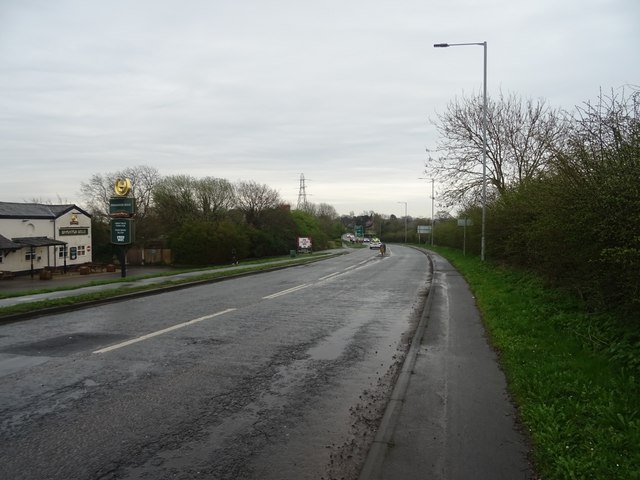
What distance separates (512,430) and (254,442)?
2.44m

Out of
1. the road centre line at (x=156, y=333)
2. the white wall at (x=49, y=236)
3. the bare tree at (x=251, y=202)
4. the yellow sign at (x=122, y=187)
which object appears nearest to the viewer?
the road centre line at (x=156, y=333)

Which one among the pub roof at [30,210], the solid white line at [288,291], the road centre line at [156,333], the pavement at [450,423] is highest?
the pub roof at [30,210]

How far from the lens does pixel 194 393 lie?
5.68 meters

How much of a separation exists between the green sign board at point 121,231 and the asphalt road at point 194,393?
37.3ft

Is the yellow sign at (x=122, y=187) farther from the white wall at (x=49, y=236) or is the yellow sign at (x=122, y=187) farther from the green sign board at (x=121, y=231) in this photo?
the white wall at (x=49, y=236)

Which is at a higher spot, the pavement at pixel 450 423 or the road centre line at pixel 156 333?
Result: the road centre line at pixel 156 333

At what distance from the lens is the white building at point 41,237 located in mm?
40094

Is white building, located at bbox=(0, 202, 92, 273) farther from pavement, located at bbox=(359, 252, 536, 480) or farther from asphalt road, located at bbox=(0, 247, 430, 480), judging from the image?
pavement, located at bbox=(359, 252, 536, 480)

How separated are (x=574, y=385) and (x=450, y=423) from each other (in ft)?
5.38

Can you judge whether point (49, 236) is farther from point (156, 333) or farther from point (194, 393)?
point (194, 393)

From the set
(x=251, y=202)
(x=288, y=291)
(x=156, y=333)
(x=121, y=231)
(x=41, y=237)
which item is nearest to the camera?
(x=156, y=333)

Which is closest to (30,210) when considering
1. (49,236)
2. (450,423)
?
(49,236)

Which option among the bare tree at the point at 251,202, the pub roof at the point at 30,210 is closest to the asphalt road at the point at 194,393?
the pub roof at the point at 30,210

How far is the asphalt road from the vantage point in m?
4.01
